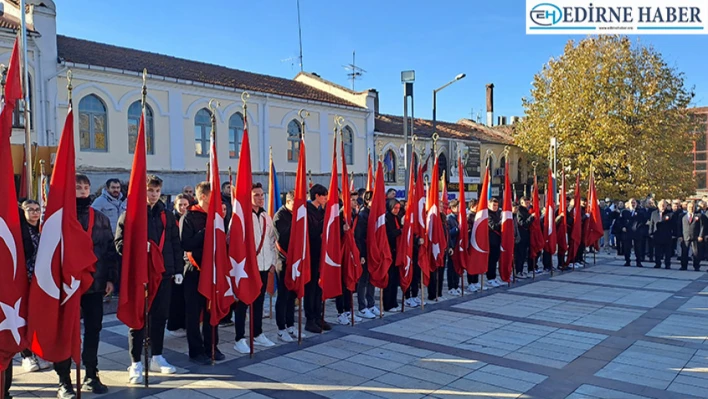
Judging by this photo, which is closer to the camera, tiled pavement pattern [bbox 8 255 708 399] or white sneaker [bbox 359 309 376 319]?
tiled pavement pattern [bbox 8 255 708 399]

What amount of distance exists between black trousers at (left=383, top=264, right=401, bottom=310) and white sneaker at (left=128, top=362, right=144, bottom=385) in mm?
4491

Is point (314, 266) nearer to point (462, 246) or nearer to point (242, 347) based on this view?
point (242, 347)

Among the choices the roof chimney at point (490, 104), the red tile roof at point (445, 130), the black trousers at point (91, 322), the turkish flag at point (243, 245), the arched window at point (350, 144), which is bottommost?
the black trousers at point (91, 322)

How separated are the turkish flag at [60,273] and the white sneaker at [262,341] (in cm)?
247

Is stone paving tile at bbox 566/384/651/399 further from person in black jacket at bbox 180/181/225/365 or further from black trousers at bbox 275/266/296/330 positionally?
person in black jacket at bbox 180/181/225/365

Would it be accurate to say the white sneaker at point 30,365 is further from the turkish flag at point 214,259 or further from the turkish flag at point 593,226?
the turkish flag at point 593,226

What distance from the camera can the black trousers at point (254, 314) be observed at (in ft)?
21.6

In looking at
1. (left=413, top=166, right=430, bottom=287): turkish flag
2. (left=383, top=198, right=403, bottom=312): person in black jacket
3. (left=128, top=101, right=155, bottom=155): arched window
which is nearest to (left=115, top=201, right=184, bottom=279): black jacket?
(left=383, top=198, right=403, bottom=312): person in black jacket

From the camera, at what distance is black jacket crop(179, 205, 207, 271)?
20.1 feet

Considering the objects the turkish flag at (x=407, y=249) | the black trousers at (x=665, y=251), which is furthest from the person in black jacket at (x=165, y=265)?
the black trousers at (x=665, y=251)

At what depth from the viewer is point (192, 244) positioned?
6125mm

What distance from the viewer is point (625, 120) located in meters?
28.1

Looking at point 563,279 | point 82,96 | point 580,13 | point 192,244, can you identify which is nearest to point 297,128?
point 82,96

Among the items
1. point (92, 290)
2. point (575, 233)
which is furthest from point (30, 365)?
point (575, 233)
